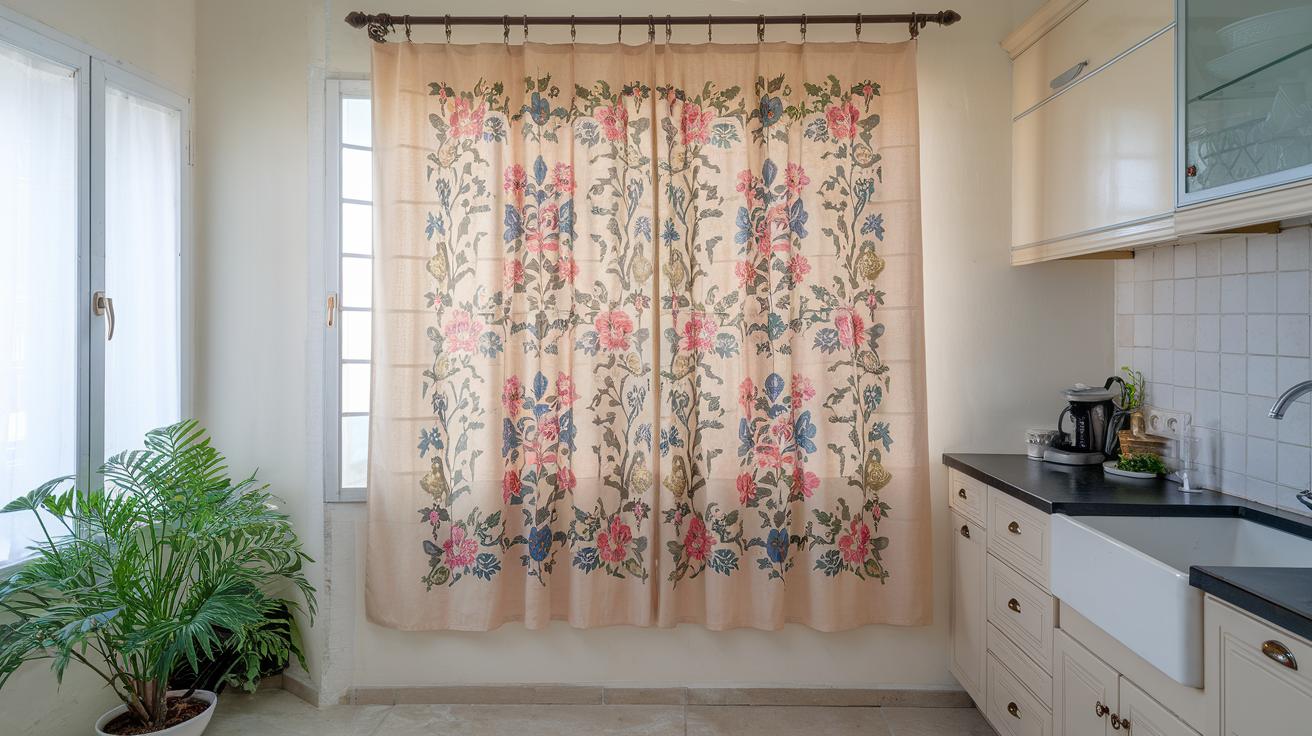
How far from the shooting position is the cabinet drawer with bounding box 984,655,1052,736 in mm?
1834

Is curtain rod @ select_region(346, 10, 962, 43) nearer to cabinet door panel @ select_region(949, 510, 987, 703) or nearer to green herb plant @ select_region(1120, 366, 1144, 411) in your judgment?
green herb plant @ select_region(1120, 366, 1144, 411)

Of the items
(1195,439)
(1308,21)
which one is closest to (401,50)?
(1308,21)

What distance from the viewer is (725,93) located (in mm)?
2268

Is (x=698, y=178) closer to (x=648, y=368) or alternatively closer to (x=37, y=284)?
(x=648, y=368)

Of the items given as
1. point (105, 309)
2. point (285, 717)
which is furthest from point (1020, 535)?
point (105, 309)

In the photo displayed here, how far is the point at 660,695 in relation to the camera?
2400 millimetres

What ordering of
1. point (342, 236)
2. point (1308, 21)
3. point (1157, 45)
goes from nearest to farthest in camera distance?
point (1308, 21) < point (1157, 45) < point (342, 236)

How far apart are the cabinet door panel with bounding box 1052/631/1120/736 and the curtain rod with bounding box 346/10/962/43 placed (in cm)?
204

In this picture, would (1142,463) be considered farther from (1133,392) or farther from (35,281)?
(35,281)

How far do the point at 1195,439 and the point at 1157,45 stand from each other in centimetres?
116

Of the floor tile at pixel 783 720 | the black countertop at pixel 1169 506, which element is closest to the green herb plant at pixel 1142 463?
the black countertop at pixel 1169 506

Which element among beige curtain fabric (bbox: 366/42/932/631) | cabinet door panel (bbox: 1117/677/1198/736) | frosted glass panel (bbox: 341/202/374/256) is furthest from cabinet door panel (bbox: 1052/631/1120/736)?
frosted glass panel (bbox: 341/202/374/256)

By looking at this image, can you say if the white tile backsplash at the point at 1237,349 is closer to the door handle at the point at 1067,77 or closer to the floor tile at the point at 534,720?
the door handle at the point at 1067,77

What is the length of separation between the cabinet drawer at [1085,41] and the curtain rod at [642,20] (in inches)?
12.4
